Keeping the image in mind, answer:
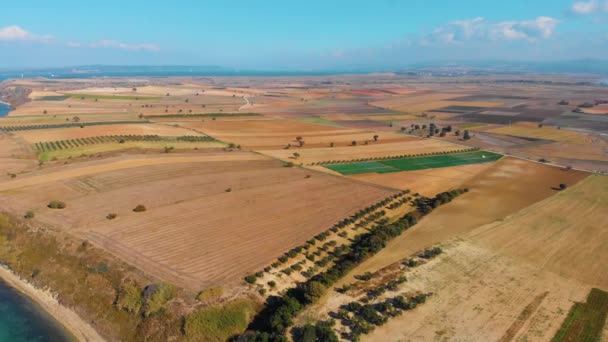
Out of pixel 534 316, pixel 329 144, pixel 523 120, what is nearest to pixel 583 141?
pixel 523 120

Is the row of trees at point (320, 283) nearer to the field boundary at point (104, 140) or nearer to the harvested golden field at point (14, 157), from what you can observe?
the harvested golden field at point (14, 157)

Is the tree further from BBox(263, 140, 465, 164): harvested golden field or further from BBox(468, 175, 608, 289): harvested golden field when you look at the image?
BBox(263, 140, 465, 164): harvested golden field

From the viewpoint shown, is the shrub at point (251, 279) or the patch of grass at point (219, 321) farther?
the shrub at point (251, 279)

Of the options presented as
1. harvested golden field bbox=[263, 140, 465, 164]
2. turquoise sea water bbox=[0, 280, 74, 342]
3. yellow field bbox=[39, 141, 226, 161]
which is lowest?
turquoise sea water bbox=[0, 280, 74, 342]

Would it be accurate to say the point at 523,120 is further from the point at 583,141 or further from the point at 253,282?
the point at 253,282

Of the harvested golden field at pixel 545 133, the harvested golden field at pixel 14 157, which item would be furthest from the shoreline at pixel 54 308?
the harvested golden field at pixel 545 133

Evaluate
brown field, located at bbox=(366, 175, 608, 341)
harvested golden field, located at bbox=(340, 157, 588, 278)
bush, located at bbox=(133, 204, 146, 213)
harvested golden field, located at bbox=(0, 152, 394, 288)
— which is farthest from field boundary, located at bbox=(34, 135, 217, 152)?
brown field, located at bbox=(366, 175, 608, 341)
